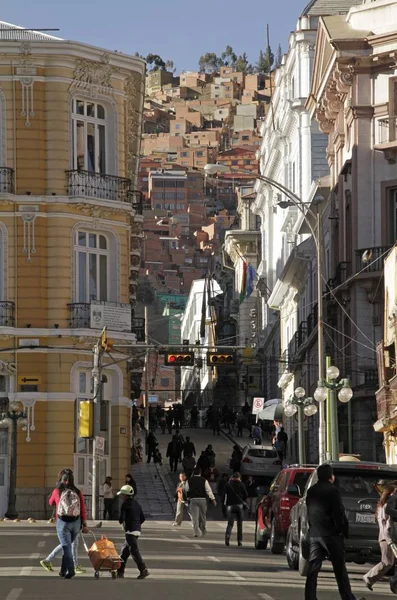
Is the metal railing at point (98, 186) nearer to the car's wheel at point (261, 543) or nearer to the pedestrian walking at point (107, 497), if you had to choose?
the pedestrian walking at point (107, 497)

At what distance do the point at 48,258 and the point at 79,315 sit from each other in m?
2.08

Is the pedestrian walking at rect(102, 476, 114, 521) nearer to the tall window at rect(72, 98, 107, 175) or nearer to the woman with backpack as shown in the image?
the tall window at rect(72, 98, 107, 175)

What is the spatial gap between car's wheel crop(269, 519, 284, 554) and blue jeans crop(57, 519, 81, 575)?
7.83 metres

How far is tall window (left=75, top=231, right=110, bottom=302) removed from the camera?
2216 inches

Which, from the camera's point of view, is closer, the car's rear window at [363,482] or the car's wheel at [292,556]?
the car's rear window at [363,482]

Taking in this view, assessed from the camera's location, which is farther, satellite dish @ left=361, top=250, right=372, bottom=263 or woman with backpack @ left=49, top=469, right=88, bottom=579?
satellite dish @ left=361, top=250, right=372, bottom=263

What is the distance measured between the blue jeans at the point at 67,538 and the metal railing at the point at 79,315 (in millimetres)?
28896

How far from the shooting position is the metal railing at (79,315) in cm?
5531

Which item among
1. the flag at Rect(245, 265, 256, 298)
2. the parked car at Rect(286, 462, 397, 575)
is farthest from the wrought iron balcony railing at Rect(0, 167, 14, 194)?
the flag at Rect(245, 265, 256, 298)

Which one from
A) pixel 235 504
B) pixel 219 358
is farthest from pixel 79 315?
pixel 235 504

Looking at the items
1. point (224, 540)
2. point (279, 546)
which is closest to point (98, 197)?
point (224, 540)

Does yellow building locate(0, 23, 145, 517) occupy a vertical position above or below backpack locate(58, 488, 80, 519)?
above

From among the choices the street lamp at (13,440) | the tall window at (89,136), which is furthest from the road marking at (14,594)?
the tall window at (89,136)

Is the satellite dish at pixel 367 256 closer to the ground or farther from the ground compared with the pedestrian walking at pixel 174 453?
farther from the ground
